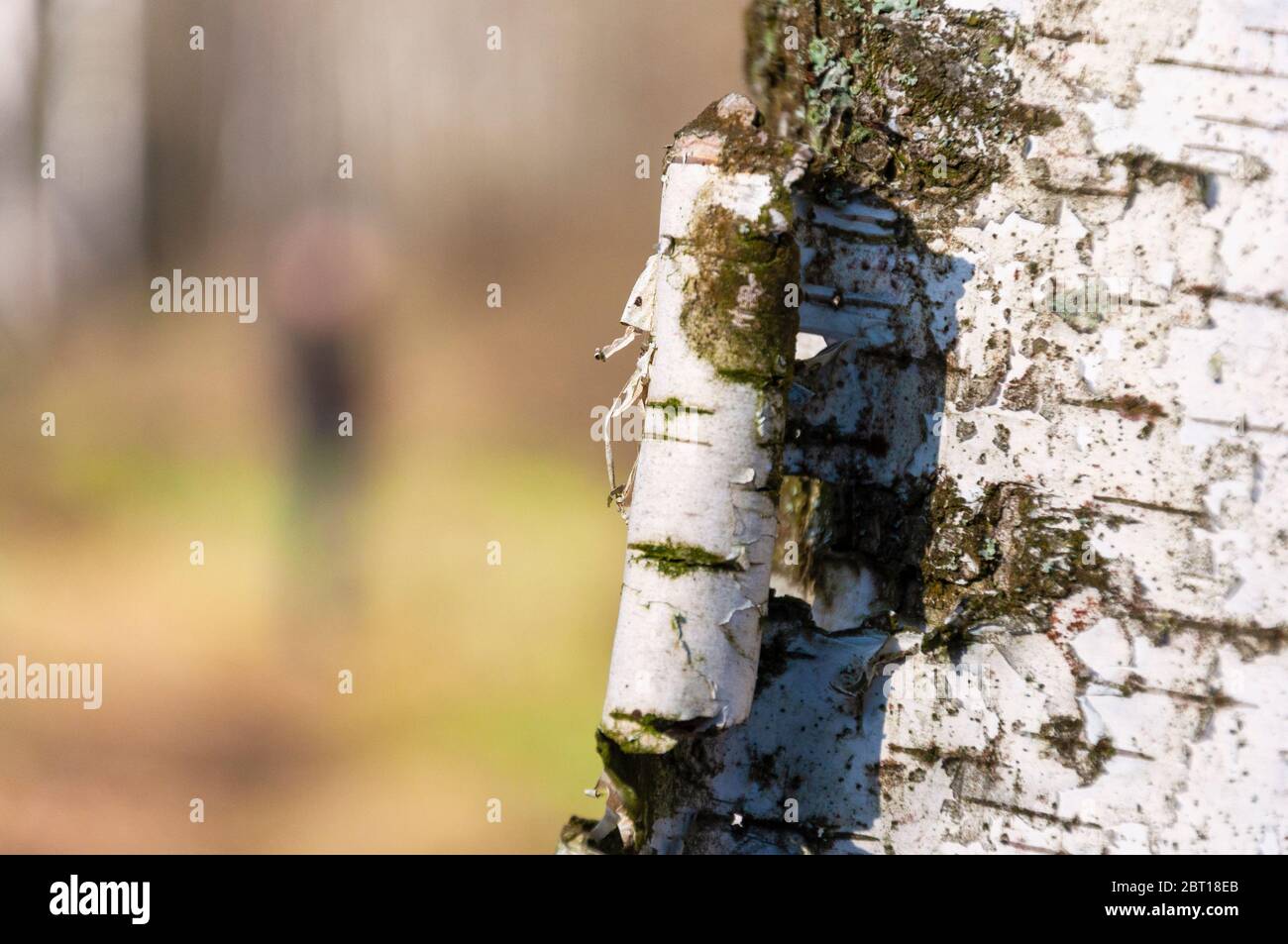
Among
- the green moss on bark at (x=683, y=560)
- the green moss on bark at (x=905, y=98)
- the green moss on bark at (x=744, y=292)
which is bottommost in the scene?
the green moss on bark at (x=683, y=560)

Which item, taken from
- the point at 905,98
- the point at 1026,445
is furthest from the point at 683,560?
the point at 905,98

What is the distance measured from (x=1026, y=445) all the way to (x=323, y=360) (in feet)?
11.3

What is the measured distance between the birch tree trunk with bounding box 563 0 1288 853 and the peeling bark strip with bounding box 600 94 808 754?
0.09 m

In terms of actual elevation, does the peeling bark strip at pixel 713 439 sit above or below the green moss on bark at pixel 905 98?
below

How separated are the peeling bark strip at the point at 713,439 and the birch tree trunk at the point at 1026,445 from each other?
9cm

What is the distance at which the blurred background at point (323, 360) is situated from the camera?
3.60 m

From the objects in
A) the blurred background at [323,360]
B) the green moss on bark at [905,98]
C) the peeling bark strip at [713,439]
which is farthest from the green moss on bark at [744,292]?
the blurred background at [323,360]

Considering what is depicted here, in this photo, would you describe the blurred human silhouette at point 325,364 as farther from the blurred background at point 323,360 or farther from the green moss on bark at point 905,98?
the green moss on bark at point 905,98

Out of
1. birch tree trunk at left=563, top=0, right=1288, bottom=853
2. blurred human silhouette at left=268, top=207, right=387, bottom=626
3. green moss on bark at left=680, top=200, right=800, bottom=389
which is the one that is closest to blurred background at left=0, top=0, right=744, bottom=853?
blurred human silhouette at left=268, top=207, right=387, bottom=626

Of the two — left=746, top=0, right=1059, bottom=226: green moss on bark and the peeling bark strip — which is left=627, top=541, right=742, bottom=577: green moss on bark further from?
left=746, top=0, right=1059, bottom=226: green moss on bark

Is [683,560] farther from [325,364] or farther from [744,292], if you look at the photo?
[325,364]

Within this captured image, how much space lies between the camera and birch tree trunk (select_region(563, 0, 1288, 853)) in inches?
42.6

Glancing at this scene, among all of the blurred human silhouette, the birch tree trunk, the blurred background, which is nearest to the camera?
the birch tree trunk

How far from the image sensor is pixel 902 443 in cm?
Result: 121
